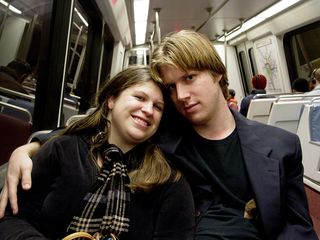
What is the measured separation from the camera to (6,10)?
8.25 feet

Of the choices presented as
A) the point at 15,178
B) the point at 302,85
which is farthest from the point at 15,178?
the point at 302,85

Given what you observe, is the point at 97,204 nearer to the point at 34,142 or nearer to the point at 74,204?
the point at 74,204

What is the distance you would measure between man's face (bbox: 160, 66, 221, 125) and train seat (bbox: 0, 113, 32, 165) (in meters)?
1.80

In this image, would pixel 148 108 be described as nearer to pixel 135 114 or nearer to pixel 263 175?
→ pixel 135 114

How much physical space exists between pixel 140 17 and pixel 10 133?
5668 millimetres

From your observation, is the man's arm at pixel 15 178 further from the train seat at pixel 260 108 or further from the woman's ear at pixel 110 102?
the train seat at pixel 260 108

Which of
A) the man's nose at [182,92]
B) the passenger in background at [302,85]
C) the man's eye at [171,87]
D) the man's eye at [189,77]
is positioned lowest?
the passenger in background at [302,85]

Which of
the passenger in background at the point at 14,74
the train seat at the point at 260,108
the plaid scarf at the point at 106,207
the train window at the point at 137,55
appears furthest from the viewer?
the train window at the point at 137,55

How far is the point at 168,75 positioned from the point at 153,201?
562 millimetres

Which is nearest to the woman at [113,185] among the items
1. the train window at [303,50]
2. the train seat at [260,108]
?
the train seat at [260,108]

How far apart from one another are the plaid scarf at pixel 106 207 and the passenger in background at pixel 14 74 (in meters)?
1.90

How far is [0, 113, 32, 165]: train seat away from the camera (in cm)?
268

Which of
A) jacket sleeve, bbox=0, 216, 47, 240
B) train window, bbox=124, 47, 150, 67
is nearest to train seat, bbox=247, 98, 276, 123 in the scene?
jacket sleeve, bbox=0, 216, 47, 240

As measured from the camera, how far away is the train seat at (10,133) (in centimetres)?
268
